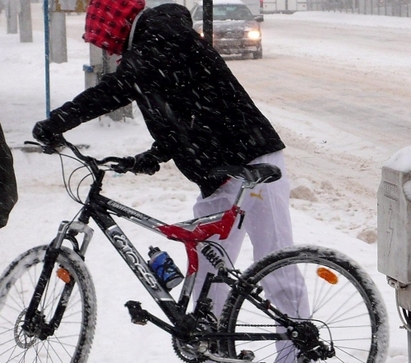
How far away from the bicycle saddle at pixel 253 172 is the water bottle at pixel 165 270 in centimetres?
47

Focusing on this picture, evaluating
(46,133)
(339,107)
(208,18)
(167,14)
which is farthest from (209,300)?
(339,107)

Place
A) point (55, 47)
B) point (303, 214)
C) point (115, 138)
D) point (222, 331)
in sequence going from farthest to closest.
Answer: point (55, 47) < point (115, 138) < point (303, 214) < point (222, 331)

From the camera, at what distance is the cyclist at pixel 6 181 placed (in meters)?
3.76

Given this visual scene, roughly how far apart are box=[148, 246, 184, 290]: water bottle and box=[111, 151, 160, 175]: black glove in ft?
1.30

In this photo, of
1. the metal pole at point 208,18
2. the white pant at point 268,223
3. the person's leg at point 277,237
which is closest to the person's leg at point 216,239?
the white pant at point 268,223

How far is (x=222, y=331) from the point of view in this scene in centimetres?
391

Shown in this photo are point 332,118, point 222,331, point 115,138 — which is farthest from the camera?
point 332,118

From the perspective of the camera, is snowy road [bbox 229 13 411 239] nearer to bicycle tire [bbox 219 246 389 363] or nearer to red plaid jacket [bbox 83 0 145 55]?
bicycle tire [bbox 219 246 389 363]

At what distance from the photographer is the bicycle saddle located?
377 cm

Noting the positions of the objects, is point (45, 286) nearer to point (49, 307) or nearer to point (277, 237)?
point (49, 307)

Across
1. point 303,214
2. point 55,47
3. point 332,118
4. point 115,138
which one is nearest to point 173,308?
point 303,214

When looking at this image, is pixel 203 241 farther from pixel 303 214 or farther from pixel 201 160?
pixel 303 214

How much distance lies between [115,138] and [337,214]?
389cm

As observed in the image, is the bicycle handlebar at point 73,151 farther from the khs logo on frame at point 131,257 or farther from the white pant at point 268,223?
the white pant at point 268,223
